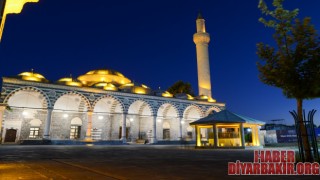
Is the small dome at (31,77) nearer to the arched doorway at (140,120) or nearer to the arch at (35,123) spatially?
the arch at (35,123)

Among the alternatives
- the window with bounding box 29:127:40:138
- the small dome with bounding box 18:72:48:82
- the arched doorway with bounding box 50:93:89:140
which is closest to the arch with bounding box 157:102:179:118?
the arched doorway with bounding box 50:93:89:140

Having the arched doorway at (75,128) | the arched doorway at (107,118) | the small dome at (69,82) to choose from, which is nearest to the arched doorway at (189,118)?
the arched doorway at (107,118)

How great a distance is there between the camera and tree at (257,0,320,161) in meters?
7.25

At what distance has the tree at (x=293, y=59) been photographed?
725 centimetres

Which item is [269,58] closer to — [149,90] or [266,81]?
[266,81]

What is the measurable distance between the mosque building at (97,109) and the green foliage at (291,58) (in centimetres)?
1143

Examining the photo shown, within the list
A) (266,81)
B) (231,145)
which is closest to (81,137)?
(231,145)

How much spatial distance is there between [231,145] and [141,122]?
690 inches

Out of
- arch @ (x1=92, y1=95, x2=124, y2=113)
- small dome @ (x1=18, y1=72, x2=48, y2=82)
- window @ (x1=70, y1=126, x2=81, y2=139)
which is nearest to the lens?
small dome @ (x1=18, y1=72, x2=48, y2=82)

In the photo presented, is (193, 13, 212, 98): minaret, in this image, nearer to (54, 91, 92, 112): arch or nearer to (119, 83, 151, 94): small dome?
(119, 83, 151, 94): small dome

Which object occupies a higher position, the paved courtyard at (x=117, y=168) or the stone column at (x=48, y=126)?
the stone column at (x=48, y=126)

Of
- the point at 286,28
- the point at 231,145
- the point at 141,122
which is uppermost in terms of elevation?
the point at 286,28

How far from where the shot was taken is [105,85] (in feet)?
96.7

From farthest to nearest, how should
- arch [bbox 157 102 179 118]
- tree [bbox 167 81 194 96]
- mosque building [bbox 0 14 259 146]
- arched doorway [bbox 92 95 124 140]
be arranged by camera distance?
tree [bbox 167 81 194 96] < arch [bbox 157 102 179 118] < arched doorway [bbox 92 95 124 140] < mosque building [bbox 0 14 259 146]
